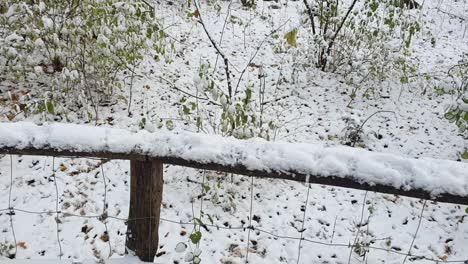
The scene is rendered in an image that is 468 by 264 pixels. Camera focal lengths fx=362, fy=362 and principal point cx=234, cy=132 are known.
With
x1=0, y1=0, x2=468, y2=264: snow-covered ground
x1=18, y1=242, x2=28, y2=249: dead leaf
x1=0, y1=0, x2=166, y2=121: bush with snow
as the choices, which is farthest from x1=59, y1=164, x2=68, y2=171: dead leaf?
x1=18, y1=242, x2=28, y2=249: dead leaf

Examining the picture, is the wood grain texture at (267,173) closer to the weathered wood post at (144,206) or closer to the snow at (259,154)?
the snow at (259,154)

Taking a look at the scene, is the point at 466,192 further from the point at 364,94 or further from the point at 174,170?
the point at 364,94

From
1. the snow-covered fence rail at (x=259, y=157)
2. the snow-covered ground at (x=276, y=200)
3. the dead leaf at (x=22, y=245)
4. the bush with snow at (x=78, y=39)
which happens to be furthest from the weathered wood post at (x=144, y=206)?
the bush with snow at (x=78, y=39)

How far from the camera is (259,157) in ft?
6.08

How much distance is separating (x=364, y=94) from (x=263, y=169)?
Answer: 3814 millimetres

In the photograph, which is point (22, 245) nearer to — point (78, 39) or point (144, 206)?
point (144, 206)

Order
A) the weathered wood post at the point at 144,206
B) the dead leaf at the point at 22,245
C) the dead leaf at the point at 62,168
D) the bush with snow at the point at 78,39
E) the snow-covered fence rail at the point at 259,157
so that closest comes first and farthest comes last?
the snow-covered fence rail at the point at 259,157, the weathered wood post at the point at 144,206, the dead leaf at the point at 22,245, the dead leaf at the point at 62,168, the bush with snow at the point at 78,39

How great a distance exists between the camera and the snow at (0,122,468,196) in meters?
1.79

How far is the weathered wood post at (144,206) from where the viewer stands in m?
2.03

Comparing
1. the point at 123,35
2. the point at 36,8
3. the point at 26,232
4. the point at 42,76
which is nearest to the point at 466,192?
the point at 26,232

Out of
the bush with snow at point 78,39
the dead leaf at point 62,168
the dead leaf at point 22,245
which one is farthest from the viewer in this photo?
the bush with snow at point 78,39

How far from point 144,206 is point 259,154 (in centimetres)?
77

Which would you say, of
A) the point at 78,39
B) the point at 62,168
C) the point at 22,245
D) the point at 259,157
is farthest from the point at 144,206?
the point at 78,39

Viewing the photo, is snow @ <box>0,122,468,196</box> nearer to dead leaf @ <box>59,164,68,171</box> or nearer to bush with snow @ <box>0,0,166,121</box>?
dead leaf @ <box>59,164,68,171</box>
